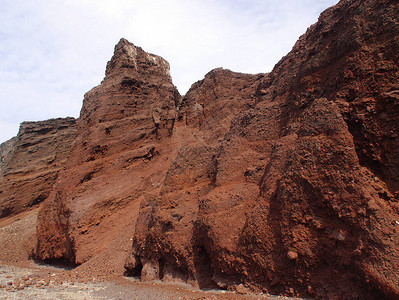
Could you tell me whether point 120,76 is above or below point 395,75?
above

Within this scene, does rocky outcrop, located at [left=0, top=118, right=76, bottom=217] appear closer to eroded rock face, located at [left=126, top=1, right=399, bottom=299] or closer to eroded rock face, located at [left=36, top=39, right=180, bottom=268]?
eroded rock face, located at [left=36, top=39, right=180, bottom=268]

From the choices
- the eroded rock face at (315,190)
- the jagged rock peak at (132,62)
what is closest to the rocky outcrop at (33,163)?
the jagged rock peak at (132,62)

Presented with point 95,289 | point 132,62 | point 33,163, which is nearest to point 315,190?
point 95,289

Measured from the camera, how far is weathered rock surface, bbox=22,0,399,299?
4207 mm

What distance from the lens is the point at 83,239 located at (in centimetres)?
976

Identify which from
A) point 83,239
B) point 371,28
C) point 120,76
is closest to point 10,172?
point 120,76

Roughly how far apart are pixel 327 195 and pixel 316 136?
108 cm

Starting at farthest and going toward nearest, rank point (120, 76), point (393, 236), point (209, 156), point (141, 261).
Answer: point (120, 76)
point (209, 156)
point (141, 261)
point (393, 236)

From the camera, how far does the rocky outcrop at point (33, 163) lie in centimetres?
1948

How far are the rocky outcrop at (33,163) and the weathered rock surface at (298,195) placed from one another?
37.2ft

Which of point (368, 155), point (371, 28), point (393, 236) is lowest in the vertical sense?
point (393, 236)

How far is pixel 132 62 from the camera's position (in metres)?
14.8

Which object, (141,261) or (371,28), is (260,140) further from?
(141,261)

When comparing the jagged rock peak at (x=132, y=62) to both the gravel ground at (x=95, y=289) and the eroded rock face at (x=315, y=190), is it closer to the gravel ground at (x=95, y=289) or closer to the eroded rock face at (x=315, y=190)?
the eroded rock face at (x=315, y=190)
